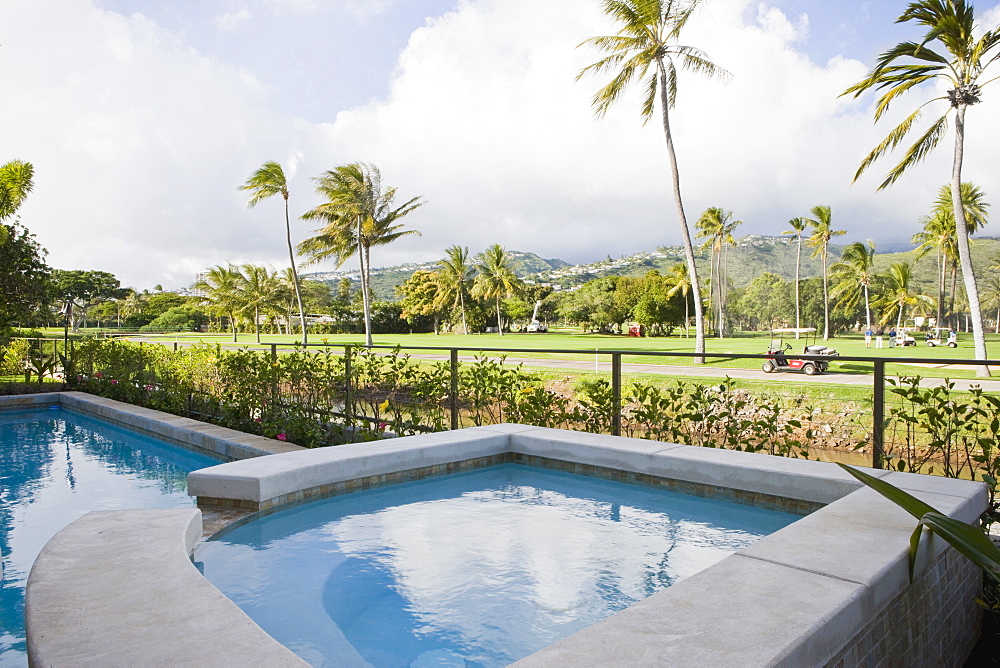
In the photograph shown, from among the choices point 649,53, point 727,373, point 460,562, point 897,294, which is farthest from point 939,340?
point 460,562

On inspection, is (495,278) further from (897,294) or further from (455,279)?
(897,294)

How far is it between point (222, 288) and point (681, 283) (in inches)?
1338

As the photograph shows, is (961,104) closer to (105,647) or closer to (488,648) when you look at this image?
(488,648)

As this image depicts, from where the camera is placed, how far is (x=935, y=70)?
1573 centimetres

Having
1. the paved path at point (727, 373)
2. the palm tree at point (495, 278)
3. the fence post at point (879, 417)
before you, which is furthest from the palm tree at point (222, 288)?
the fence post at point (879, 417)

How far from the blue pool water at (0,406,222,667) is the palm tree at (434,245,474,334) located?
46819 millimetres

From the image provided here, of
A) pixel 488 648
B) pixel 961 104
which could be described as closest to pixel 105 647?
pixel 488 648

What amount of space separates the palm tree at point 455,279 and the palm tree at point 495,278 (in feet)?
3.44

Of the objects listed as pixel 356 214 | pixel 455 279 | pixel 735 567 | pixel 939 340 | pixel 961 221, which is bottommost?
pixel 939 340

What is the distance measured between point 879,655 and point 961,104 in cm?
1919

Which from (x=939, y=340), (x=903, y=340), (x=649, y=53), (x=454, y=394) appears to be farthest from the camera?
(x=939, y=340)

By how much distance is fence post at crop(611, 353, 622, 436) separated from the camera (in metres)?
5.54

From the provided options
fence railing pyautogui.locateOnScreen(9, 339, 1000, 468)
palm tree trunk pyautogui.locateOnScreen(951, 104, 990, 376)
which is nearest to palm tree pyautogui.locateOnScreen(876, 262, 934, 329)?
palm tree trunk pyautogui.locateOnScreen(951, 104, 990, 376)

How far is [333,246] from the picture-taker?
34.0 m
